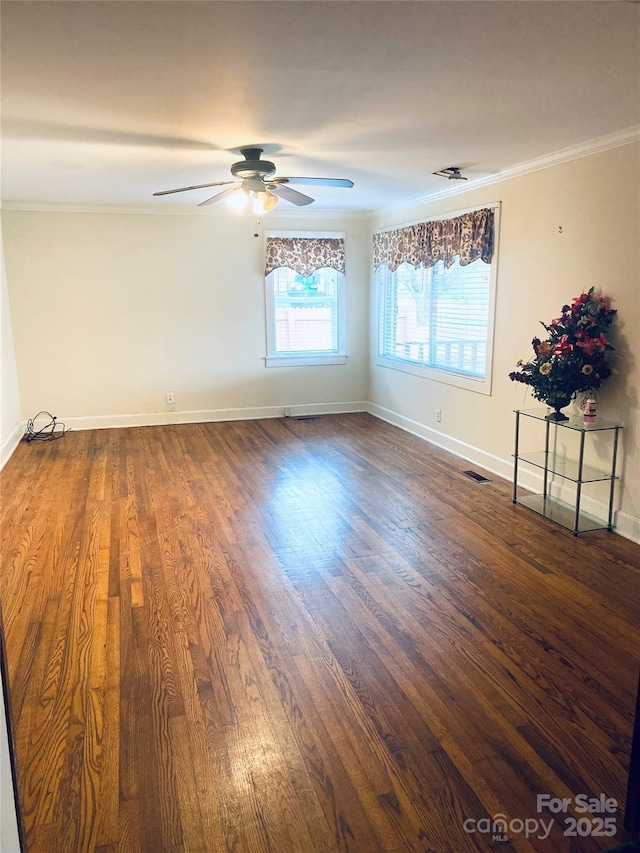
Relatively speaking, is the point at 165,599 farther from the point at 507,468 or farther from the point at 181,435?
the point at 181,435

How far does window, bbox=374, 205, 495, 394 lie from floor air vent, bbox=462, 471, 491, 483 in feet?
2.34

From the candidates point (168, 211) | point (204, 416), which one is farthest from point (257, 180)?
point (204, 416)

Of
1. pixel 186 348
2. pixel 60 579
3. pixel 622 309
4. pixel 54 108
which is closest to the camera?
pixel 54 108

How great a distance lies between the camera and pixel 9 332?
19.8ft

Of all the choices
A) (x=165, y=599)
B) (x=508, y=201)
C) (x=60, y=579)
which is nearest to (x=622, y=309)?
(x=508, y=201)

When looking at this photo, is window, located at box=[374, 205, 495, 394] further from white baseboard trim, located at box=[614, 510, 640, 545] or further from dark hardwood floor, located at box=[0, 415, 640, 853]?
white baseboard trim, located at box=[614, 510, 640, 545]

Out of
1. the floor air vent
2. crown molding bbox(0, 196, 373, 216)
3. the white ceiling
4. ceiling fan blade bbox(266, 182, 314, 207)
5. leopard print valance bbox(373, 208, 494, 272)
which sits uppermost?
crown molding bbox(0, 196, 373, 216)

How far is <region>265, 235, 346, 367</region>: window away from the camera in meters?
6.79

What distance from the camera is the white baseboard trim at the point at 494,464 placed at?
3.65m

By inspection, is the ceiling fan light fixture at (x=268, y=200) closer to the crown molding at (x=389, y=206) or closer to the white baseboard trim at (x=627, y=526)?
the crown molding at (x=389, y=206)

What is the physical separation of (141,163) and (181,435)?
2.99 meters

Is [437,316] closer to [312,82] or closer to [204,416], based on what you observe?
[204,416]

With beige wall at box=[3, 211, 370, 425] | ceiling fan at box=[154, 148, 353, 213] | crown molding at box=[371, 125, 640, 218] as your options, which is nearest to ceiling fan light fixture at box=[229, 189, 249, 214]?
ceiling fan at box=[154, 148, 353, 213]

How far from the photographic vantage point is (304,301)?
23.2ft
